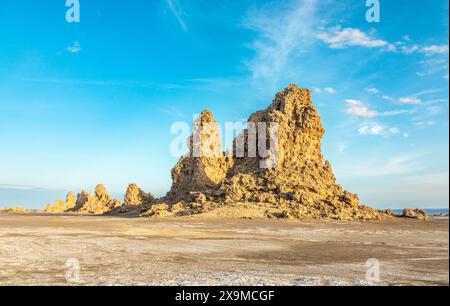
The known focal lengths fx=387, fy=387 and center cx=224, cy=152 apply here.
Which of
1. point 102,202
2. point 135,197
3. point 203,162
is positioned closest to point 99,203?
point 102,202

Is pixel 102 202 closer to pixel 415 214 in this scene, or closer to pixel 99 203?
pixel 99 203

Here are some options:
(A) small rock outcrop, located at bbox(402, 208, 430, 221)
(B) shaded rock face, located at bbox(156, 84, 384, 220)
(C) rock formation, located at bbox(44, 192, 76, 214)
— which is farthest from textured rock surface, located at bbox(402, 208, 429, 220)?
(C) rock formation, located at bbox(44, 192, 76, 214)

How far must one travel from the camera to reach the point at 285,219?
107 feet

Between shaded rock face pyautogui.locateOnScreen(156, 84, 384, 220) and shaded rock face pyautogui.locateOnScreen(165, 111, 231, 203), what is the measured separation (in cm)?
12

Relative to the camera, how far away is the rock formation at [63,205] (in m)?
74.4

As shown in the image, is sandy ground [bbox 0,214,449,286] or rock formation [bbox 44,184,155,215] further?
rock formation [bbox 44,184,155,215]

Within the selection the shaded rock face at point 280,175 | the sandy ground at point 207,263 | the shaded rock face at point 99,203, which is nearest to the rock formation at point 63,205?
the shaded rock face at point 99,203

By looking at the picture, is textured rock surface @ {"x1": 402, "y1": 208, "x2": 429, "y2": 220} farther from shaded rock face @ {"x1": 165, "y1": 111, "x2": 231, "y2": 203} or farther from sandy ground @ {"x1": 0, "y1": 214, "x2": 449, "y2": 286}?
sandy ground @ {"x1": 0, "y1": 214, "x2": 449, "y2": 286}

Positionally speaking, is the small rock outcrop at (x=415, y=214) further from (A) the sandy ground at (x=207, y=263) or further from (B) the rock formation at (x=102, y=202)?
(B) the rock formation at (x=102, y=202)

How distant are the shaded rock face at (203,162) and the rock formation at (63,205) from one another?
36240 mm

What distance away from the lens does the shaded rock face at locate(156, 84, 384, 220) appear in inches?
1441

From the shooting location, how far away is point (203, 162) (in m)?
46.4
